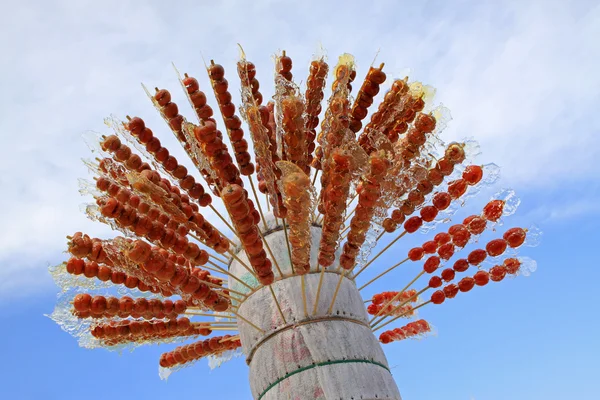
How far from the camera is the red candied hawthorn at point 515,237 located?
10.7 feet

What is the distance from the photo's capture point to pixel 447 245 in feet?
10.7

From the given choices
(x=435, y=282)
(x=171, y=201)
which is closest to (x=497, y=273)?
(x=435, y=282)

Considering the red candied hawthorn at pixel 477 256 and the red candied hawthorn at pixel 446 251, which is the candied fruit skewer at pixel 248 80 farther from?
the red candied hawthorn at pixel 477 256

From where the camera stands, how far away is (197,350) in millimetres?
3840

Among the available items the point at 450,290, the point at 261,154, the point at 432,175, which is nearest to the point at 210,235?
the point at 261,154

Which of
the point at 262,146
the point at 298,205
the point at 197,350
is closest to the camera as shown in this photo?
the point at 298,205

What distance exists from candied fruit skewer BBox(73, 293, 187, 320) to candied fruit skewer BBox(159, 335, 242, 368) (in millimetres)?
746

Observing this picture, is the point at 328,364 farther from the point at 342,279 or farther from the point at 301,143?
the point at 301,143

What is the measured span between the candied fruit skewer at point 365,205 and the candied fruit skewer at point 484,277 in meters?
0.81

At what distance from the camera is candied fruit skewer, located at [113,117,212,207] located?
302 centimetres

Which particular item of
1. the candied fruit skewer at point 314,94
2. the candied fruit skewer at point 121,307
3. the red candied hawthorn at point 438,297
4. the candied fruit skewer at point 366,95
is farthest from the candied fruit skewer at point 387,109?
the candied fruit skewer at point 121,307

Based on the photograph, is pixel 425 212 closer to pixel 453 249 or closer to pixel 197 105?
pixel 453 249

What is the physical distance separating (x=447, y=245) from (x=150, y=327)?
6.36 ft

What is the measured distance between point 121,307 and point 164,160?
0.87 meters
